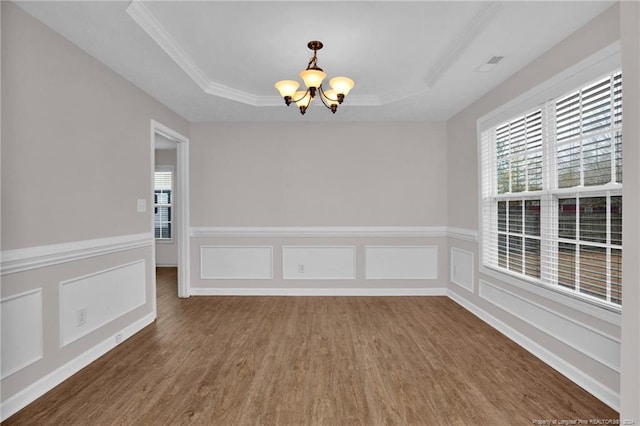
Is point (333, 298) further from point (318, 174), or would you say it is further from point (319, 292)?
point (318, 174)

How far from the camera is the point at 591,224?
2301mm

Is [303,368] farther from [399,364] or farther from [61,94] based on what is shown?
[61,94]

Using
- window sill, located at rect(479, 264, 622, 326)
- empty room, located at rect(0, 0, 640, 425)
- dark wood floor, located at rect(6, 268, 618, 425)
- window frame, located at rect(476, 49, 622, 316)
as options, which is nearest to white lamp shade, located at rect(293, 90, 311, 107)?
empty room, located at rect(0, 0, 640, 425)

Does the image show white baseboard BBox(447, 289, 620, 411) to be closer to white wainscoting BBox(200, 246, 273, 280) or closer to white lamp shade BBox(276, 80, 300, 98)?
white wainscoting BBox(200, 246, 273, 280)

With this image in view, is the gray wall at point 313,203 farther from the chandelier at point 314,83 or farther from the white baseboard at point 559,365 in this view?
the chandelier at point 314,83

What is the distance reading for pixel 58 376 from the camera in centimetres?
238

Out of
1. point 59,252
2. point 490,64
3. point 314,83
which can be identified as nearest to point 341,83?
point 314,83

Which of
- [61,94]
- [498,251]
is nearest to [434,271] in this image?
[498,251]

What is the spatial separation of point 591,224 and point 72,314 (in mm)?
3868

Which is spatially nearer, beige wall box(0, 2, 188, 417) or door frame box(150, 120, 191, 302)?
beige wall box(0, 2, 188, 417)

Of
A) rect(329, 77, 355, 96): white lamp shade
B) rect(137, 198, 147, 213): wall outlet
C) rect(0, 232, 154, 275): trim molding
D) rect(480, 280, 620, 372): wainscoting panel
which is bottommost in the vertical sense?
rect(480, 280, 620, 372): wainscoting panel

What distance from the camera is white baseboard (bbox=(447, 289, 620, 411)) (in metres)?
2.11

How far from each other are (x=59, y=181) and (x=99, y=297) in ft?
3.44

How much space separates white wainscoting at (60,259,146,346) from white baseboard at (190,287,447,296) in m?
1.32
